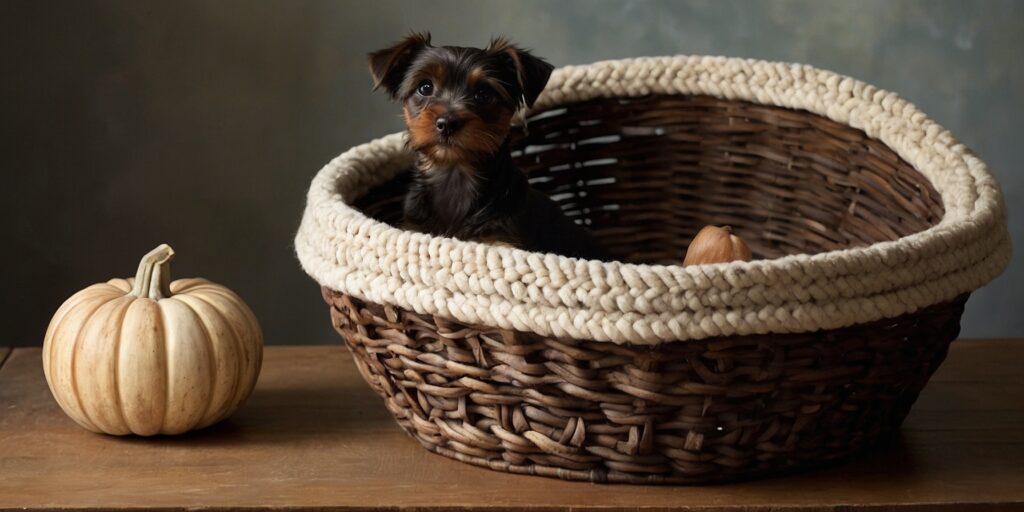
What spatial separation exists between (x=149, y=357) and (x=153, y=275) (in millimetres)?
141

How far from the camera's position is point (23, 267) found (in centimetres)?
273

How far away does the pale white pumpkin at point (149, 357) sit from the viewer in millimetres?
1643

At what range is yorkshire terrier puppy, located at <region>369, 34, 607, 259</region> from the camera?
179 cm

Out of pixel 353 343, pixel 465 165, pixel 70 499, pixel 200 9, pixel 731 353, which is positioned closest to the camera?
pixel 731 353

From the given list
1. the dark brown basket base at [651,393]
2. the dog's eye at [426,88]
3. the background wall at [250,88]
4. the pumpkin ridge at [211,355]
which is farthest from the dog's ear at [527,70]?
the background wall at [250,88]

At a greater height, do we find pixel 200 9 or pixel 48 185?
pixel 200 9

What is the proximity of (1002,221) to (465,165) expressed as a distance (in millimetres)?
758

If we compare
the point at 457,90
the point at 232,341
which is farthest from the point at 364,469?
the point at 457,90

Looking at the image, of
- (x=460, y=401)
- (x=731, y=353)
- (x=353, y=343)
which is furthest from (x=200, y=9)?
(x=731, y=353)

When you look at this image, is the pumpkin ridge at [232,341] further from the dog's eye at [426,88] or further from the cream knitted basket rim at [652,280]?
the dog's eye at [426,88]

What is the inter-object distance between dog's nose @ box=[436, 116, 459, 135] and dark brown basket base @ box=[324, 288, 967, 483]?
11.9 inches

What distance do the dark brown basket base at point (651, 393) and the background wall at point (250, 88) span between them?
1196 millimetres

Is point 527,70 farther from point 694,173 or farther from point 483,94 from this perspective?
point 694,173

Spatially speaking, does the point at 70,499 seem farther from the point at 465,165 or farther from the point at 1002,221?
the point at 1002,221
